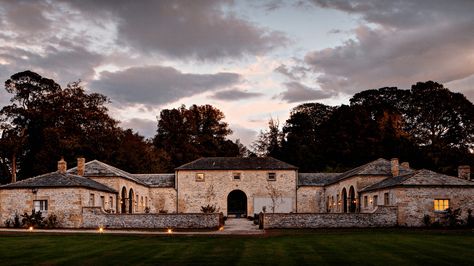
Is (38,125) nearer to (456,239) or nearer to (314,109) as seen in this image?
(314,109)

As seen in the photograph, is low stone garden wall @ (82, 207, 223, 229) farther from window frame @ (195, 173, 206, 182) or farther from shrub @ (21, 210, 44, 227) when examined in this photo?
window frame @ (195, 173, 206, 182)

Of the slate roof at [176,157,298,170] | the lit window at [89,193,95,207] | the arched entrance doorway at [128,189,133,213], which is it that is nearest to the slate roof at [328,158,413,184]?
the slate roof at [176,157,298,170]

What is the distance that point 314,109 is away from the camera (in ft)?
271

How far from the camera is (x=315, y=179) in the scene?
52250mm

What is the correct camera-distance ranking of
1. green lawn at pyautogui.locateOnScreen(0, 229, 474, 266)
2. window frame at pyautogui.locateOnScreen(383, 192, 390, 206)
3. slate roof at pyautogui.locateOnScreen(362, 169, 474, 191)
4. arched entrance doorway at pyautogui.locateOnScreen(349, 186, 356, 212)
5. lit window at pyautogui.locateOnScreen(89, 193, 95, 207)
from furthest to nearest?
arched entrance doorway at pyautogui.locateOnScreen(349, 186, 356, 212), lit window at pyautogui.locateOnScreen(89, 193, 95, 207), window frame at pyautogui.locateOnScreen(383, 192, 390, 206), slate roof at pyautogui.locateOnScreen(362, 169, 474, 191), green lawn at pyautogui.locateOnScreen(0, 229, 474, 266)

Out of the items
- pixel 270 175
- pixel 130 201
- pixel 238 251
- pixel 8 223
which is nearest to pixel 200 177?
pixel 270 175

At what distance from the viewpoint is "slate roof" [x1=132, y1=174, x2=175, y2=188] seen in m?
52.0

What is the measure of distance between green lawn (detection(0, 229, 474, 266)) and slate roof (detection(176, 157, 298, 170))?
1116 inches

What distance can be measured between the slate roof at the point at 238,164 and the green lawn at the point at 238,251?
93.0 ft

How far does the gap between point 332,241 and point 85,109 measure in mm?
42639

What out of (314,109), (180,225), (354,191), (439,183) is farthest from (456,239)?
(314,109)

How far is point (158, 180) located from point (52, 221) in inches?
770

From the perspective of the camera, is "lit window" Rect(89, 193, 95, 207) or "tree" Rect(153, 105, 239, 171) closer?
"lit window" Rect(89, 193, 95, 207)

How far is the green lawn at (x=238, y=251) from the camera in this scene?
15625 millimetres
